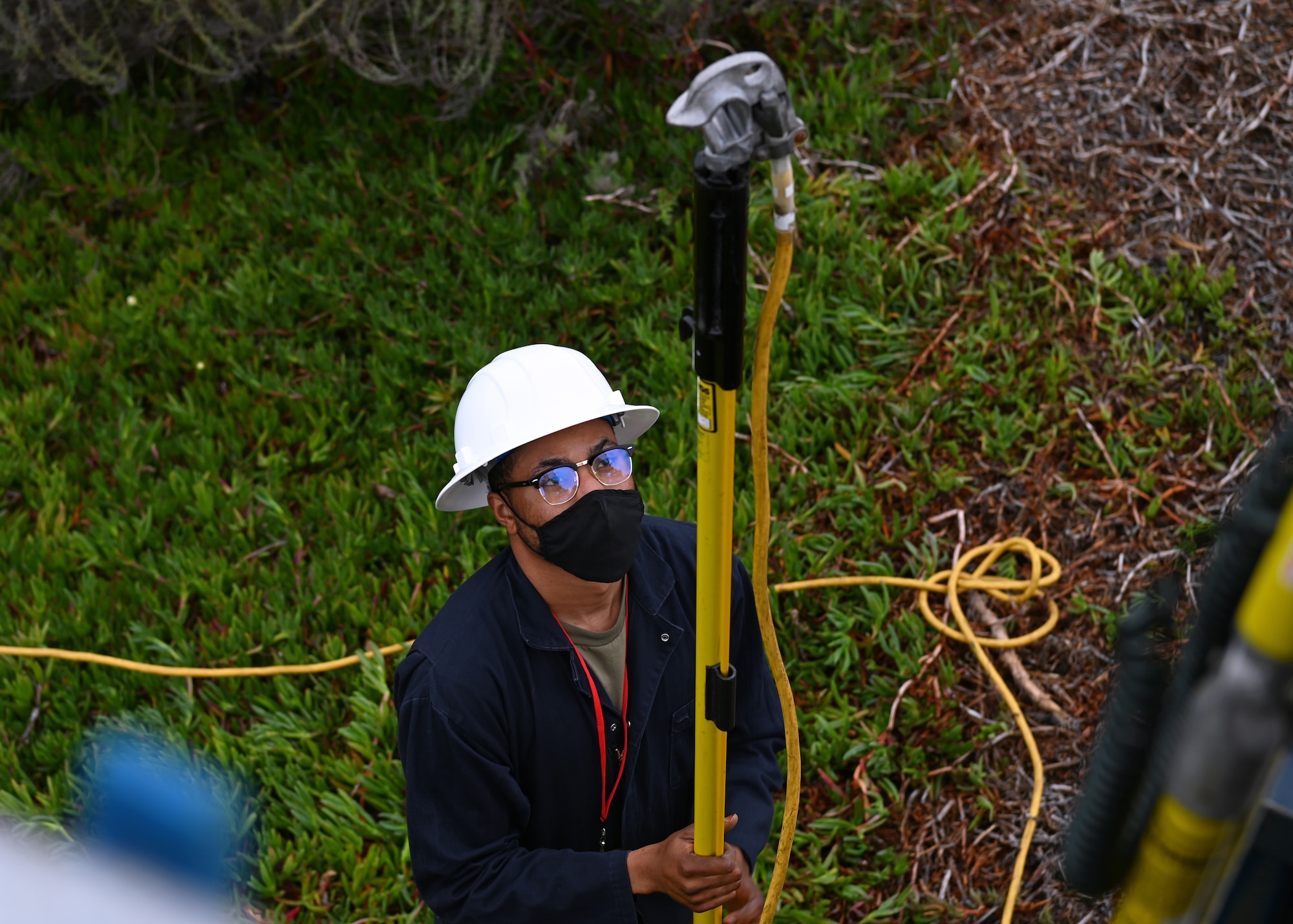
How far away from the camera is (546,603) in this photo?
2217mm

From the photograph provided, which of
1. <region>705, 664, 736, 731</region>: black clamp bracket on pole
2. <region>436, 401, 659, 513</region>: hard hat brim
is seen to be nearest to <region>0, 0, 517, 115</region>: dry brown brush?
Result: <region>436, 401, 659, 513</region>: hard hat brim

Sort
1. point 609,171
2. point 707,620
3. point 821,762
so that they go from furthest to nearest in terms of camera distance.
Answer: point 609,171 → point 821,762 → point 707,620

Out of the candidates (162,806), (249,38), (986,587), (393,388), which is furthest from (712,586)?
(249,38)

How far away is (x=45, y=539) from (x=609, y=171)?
2.89 m

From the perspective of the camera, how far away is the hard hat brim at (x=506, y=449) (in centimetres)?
221

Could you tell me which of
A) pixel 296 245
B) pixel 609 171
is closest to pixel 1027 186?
pixel 609 171

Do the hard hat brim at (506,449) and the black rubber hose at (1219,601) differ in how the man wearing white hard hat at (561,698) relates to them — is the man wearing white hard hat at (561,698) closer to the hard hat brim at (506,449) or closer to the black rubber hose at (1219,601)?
the hard hat brim at (506,449)

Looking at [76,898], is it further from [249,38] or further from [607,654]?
[249,38]

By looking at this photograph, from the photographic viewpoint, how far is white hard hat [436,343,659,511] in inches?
86.7

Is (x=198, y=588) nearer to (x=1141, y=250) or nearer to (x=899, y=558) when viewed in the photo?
(x=899, y=558)

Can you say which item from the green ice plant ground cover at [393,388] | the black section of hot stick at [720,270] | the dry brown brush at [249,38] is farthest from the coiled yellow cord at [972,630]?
the dry brown brush at [249,38]

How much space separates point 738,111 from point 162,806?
11.1 ft

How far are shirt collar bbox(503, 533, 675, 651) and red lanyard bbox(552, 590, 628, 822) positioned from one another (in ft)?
0.07

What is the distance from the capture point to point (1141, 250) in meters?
4.61
